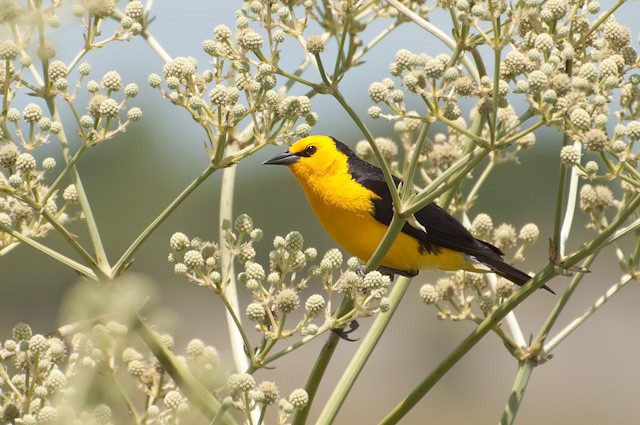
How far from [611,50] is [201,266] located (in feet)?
5.60

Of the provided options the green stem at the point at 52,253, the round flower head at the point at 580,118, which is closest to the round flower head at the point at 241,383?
the green stem at the point at 52,253

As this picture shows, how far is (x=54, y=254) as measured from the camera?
2830 mm

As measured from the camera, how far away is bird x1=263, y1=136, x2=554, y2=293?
16.1 ft

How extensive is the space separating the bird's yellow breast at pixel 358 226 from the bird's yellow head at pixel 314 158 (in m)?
0.04

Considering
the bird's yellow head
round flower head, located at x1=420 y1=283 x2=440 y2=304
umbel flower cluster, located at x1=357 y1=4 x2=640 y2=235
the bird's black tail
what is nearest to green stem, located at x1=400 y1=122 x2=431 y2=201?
umbel flower cluster, located at x1=357 y1=4 x2=640 y2=235

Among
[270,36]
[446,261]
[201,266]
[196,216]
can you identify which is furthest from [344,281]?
[196,216]

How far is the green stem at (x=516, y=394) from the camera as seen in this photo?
131 inches

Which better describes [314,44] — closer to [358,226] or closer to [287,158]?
[358,226]

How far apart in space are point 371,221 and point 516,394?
174 centimetres

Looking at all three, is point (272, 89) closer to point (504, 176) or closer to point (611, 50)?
point (611, 50)

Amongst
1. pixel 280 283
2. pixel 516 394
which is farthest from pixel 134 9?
pixel 516 394

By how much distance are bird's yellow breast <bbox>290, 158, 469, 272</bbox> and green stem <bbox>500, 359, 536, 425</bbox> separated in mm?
1252

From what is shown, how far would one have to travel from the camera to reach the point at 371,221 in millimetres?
4984

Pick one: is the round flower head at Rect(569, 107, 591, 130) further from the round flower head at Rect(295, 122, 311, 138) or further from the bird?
the bird
